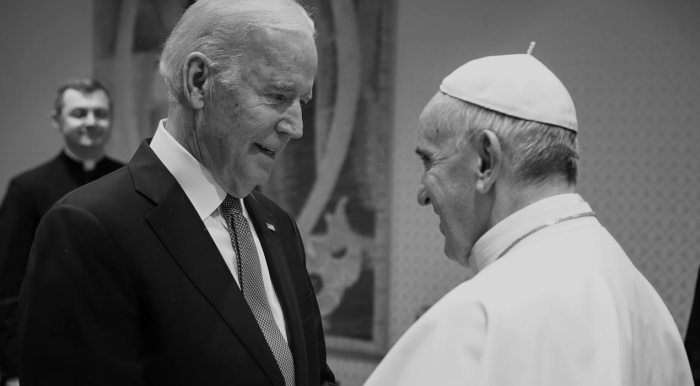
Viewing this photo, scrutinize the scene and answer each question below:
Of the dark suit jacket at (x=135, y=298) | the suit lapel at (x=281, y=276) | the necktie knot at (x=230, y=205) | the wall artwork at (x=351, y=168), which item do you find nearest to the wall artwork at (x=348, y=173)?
the wall artwork at (x=351, y=168)

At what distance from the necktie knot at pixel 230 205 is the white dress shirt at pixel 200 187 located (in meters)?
0.02

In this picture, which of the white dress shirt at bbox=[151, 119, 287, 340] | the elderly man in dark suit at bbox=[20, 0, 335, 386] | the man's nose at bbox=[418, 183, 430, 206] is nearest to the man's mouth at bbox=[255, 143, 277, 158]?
the elderly man in dark suit at bbox=[20, 0, 335, 386]

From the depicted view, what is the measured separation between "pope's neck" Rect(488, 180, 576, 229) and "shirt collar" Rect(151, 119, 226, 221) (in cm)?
67

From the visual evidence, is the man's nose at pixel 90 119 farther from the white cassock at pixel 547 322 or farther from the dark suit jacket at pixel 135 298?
the white cassock at pixel 547 322

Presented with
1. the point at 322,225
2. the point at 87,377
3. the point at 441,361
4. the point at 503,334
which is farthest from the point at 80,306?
the point at 322,225

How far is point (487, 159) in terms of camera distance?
5.32 ft

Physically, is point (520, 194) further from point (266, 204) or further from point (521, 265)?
point (266, 204)

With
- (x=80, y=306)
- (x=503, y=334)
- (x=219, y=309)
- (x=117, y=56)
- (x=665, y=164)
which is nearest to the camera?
(x=503, y=334)

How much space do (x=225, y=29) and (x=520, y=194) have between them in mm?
735

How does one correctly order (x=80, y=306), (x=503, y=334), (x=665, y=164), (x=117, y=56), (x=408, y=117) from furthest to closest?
1. (x=117, y=56)
2. (x=408, y=117)
3. (x=665, y=164)
4. (x=80, y=306)
5. (x=503, y=334)

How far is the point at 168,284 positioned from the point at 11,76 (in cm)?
394

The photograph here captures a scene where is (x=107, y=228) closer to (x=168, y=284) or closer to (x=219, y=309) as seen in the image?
(x=168, y=284)

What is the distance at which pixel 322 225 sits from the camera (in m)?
5.32

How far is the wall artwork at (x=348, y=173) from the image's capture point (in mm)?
5070
